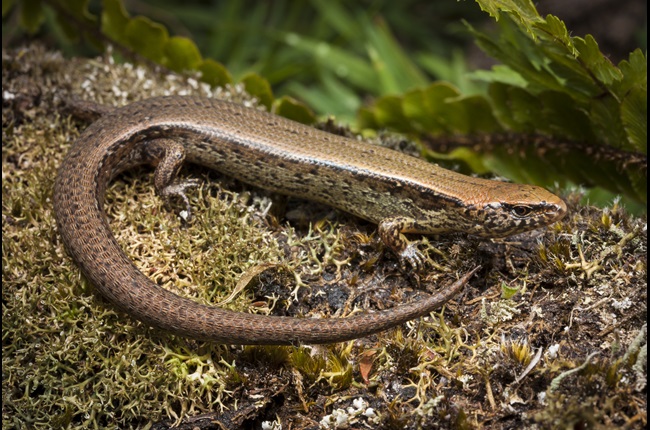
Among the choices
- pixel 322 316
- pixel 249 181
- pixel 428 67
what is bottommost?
pixel 322 316

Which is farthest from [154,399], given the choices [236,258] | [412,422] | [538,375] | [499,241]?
[499,241]

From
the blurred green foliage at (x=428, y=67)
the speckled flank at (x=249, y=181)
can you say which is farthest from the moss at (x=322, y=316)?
the blurred green foliage at (x=428, y=67)

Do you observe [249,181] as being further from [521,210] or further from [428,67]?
[428,67]

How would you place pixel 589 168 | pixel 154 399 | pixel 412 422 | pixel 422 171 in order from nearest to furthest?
1. pixel 412 422
2. pixel 154 399
3. pixel 422 171
4. pixel 589 168

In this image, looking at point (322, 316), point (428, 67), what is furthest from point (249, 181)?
point (428, 67)

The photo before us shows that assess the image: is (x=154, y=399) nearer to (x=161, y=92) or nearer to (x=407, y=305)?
(x=407, y=305)

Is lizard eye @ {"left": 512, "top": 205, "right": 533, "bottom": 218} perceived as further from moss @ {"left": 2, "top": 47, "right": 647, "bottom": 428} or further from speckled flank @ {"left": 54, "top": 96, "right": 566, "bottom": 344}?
moss @ {"left": 2, "top": 47, "right": 647, "bottom": 428}
